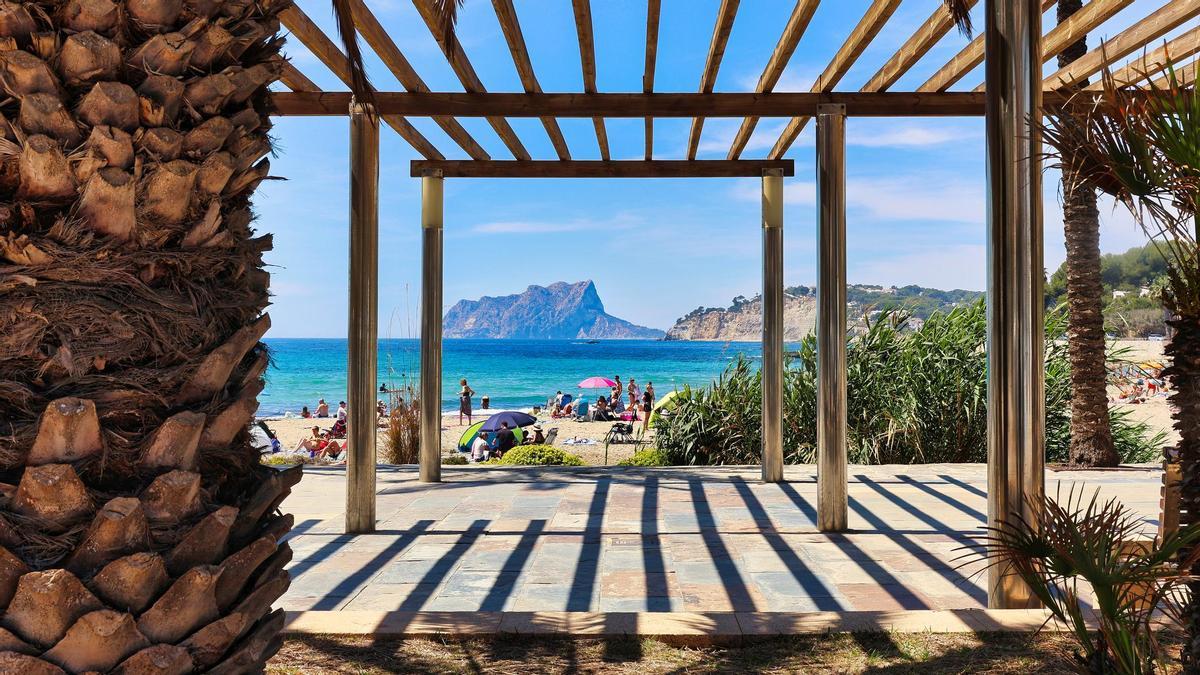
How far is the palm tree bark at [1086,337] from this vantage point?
7754 millimetres

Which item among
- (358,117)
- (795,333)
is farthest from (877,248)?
(358,117)

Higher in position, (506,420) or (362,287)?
(362,287)

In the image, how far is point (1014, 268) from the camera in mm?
3164

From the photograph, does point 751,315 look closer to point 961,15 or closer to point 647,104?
Result: point 647,104

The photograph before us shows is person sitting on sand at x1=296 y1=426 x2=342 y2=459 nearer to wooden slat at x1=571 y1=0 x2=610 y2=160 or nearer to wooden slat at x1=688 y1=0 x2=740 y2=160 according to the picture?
wooden slat at x1=571 y1=0 x2=610 y2=160

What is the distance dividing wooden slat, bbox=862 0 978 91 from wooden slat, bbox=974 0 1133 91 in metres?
0.52

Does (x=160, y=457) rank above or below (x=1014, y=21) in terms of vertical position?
Result: below

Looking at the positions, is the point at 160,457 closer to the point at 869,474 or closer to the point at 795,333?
the point at 869,474

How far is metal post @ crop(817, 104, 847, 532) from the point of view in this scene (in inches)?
191

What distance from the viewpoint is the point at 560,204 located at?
228 feet

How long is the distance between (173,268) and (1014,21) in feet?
10.3

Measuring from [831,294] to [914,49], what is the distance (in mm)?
1469

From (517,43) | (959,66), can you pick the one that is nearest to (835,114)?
(959,66)

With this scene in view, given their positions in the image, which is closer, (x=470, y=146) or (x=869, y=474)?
(x=470, y=146)
